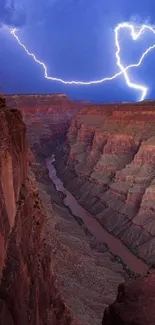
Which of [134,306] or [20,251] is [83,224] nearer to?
[20,251]

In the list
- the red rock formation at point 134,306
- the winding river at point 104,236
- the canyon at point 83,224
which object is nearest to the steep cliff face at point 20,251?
the canyon at point 83,224

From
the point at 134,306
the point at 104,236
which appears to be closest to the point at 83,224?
the point at 104,236

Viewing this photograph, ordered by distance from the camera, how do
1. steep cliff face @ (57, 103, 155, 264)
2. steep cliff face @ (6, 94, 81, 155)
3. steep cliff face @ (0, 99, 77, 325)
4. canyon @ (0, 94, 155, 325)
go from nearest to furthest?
steep cliff face @ (0, 99, 77, 325), canyon @ (0, 94, 155, 325), steep cliff face @ (57, 103, 155, 264), steep cliff face @ (6, 94, 81, 155)

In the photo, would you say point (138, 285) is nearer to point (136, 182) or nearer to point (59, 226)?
point (59, 226)

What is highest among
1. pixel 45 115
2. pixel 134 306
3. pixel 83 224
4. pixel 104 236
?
pixel 134 306

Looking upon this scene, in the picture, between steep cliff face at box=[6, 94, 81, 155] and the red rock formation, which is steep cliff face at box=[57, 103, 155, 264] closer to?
steep cliff face at box=[6, 94, 81, 155]

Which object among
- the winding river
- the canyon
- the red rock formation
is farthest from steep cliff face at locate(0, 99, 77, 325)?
the winding river

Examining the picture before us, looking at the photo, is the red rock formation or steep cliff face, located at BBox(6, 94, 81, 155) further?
steep cliff face, located at BBox(6, 94, 81, 155)

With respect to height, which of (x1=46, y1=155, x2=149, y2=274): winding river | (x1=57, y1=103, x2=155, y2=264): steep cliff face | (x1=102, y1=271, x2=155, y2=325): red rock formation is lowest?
(x1=46, y1=155, x2=149, y2=274): winding river
